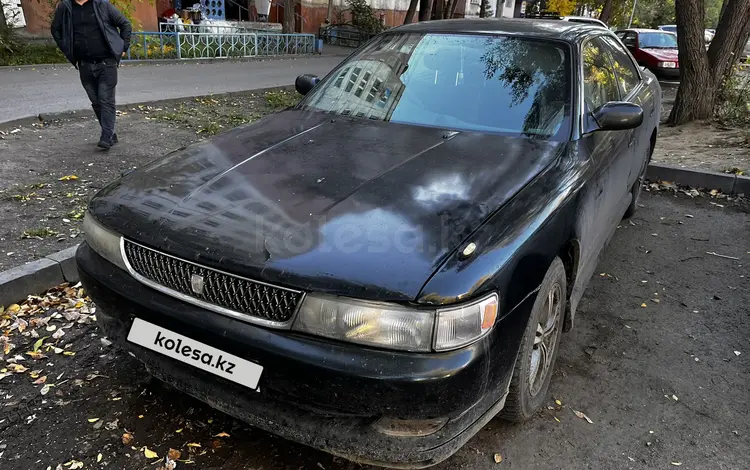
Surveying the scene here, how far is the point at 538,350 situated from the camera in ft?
8.11

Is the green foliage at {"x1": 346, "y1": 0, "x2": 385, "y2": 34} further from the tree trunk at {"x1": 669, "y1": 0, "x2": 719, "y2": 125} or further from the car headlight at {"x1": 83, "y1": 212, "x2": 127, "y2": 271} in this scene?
the car headlight at {"x1": 83, "y1": 212, "x2": 127, "y2": 271}

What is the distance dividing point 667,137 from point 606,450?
7.15 metres

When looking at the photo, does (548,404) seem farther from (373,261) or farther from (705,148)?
(705,148)

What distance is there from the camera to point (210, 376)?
6.64 feet

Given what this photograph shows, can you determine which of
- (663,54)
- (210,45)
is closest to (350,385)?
(210,45)

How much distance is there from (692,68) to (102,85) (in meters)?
8.09

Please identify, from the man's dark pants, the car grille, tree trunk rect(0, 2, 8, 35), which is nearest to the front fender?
the car grille

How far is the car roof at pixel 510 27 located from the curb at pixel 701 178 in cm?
314

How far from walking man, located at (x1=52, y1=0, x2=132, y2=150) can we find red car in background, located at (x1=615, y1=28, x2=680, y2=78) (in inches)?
514

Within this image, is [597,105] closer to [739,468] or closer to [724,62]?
[739,468]

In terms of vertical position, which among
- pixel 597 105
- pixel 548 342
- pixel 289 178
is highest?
pixel 597 105

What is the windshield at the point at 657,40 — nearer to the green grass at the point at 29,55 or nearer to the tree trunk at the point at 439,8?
the tree trunk at the point at 439,8

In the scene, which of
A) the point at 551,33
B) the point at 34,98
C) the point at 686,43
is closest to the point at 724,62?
the point at 686,43

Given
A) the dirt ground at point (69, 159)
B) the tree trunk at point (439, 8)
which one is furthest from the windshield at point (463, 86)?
the tree trunk at point (439, 8)
